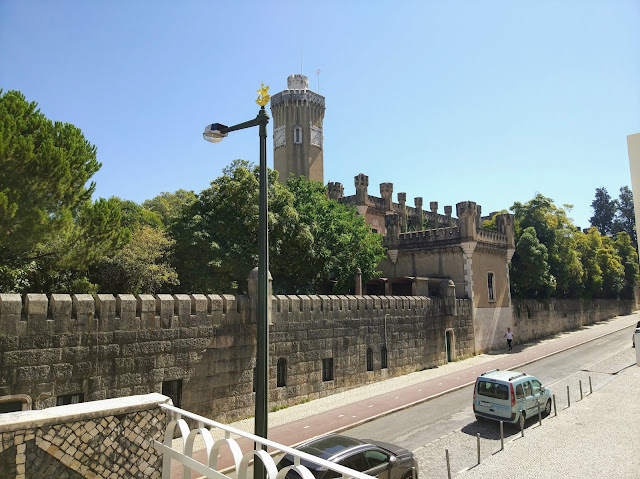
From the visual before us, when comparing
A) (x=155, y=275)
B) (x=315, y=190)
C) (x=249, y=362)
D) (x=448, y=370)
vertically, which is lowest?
(x=448, y=370)

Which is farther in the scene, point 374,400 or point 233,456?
point 374,400

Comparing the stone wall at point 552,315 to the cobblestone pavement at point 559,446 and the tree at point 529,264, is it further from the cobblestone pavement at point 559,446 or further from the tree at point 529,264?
the cobblestone pavement at point 559,446

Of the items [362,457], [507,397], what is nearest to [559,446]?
[507,397]

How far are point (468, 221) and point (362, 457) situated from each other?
2188cm

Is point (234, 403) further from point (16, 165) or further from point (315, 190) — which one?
point (315, 190)

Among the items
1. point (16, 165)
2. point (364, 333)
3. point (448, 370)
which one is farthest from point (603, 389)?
point (16, 165)

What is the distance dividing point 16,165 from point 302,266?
13.5 meters

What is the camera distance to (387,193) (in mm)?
39812

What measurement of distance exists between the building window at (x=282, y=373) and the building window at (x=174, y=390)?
401 cm

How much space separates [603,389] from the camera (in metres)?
18.4

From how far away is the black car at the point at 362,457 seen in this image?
8.16 m

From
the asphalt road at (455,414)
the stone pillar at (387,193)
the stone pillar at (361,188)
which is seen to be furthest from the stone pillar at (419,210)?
the asphalt road at (455,414)

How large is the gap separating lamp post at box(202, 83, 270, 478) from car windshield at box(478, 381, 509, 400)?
31.3ft

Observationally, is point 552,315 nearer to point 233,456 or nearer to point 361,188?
point 361,188
